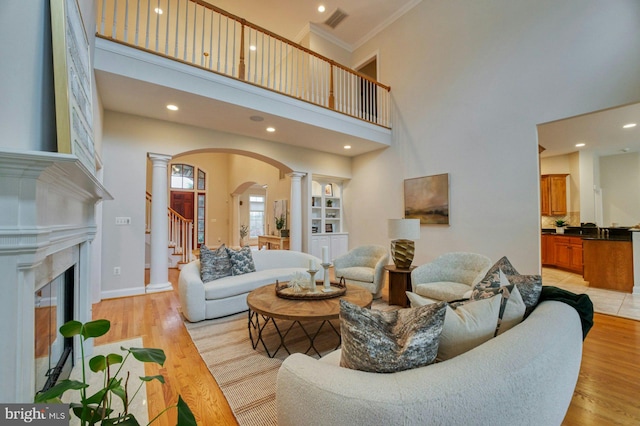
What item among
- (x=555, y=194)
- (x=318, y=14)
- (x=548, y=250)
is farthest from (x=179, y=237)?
(x=555, y=194)

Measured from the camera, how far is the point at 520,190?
3910 millimetres

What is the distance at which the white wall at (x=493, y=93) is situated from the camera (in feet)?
11.0

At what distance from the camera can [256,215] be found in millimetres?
11648

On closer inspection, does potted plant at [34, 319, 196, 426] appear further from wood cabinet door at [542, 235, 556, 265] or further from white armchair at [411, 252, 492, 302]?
wood cabinet door at [542, 235, 556, 265]

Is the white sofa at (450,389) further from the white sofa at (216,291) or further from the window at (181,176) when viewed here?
the window at (181,176)

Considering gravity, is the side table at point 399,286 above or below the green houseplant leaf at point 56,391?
below

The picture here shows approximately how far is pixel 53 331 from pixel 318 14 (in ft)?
22.4

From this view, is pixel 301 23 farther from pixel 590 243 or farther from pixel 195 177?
pixel 590 243

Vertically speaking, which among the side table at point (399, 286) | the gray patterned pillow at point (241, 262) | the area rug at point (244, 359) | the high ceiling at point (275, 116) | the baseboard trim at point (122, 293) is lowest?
the area rug at point (244, 359)

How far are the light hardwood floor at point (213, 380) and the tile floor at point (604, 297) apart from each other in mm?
280

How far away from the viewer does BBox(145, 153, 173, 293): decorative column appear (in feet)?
14.0

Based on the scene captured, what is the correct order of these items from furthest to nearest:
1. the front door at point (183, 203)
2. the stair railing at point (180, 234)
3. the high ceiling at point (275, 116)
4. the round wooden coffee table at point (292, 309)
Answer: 1. the front door at point (183, 203)
2. the stair railing at point (180, 234)
3. the high ceiling at point (275, 116)
4. the round wooden coffee table at point (292, 309)

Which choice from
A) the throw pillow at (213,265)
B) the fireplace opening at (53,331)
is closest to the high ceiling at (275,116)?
the throw pillow at (213,265)

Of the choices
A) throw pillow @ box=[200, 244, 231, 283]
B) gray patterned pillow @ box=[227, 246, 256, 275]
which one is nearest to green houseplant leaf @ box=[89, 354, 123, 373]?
throw pillow @ box=[200, 244, 231, 283]
